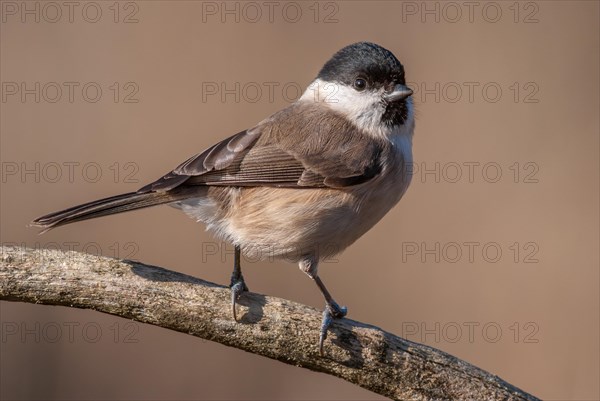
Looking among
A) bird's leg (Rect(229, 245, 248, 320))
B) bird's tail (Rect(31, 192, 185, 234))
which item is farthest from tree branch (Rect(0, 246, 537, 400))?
bird's tail (Rect(31, 192, 185, 234))

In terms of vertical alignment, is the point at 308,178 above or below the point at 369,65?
below

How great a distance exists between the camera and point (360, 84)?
4.11m

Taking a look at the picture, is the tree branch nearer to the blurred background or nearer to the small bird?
the small bird

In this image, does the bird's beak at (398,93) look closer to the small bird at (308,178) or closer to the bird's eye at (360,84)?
the small bird at (308,178)

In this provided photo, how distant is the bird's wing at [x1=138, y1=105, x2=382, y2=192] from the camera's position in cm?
379

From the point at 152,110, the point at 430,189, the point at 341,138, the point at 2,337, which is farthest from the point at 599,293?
the point at 2,337

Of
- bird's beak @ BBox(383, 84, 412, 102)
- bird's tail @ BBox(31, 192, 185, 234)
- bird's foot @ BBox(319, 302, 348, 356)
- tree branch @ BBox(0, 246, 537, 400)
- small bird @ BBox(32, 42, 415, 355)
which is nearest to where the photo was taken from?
tree branch @ BBox(0, 246, 537, 400)

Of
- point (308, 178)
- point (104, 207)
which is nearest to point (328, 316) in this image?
point (308, 178)

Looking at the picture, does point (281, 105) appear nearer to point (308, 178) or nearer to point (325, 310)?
point (308, 178)

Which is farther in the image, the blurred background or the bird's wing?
the blurred background

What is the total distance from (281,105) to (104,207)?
2.66 m

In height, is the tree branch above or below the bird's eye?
below

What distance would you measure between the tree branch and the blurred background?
2.27 meters

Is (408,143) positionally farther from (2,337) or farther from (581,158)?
(2,337)
